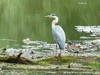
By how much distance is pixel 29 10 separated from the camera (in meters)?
36.5

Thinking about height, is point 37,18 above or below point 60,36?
below

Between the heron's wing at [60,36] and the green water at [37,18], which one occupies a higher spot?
the heron's wing at [60,36]

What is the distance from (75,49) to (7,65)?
383cm

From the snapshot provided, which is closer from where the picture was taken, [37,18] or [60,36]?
[60,36]

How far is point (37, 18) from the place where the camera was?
31172 millimetres

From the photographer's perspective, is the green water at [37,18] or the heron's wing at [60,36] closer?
the heron's wing at [60,36]

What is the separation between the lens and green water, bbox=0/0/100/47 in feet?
76.0

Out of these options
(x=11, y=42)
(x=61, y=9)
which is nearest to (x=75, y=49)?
(x=11, y=42)

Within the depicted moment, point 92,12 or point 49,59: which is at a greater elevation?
point 49,59

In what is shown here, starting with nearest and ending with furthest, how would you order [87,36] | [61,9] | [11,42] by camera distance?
[11,42] < [87,36] < [61,9]

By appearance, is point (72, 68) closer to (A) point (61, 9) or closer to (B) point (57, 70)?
(B) point (57, 70)

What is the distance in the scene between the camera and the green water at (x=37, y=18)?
23.2 metres

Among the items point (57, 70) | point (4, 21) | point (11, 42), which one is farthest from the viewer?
point (4, 21)

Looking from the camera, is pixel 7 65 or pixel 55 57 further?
pixel 55 57
